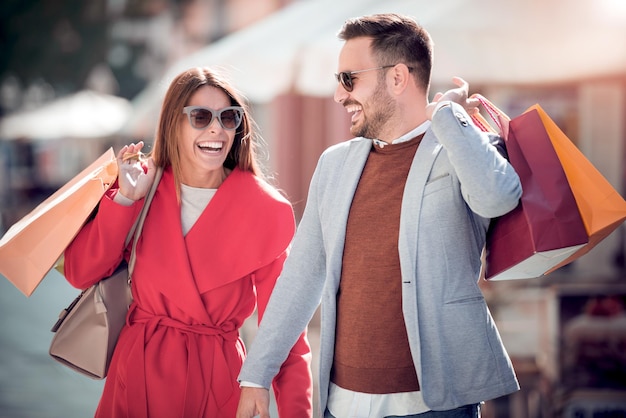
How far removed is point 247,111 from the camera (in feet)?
11.3

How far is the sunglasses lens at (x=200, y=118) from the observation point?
3.25 m

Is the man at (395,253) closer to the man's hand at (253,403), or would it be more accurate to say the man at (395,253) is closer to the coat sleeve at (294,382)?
the man's hand at (253,403)

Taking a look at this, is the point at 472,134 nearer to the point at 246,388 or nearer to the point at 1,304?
the point at 246,388

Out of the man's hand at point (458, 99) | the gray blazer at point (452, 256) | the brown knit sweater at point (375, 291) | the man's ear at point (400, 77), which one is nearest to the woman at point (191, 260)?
the brown knit sweater at point (375, 291)

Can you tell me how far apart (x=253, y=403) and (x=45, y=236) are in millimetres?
978

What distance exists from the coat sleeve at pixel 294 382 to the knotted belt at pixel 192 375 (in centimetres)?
19

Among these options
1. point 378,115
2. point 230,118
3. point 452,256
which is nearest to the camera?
point 452,256

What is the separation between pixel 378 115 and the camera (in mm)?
2852

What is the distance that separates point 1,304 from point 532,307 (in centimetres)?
747

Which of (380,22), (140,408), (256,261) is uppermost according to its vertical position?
(380,22)

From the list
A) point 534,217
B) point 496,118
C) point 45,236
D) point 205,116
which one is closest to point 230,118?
point 205,116

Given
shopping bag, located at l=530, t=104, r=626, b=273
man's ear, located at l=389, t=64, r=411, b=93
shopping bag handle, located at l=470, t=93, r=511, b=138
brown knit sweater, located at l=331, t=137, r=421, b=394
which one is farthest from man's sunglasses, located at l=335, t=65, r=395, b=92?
shopping bag, located at l=530, t=104, r=626, b=273

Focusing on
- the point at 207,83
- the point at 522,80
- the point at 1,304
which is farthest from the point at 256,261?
the point at 1,304

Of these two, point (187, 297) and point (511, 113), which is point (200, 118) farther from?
point (511, 113)
